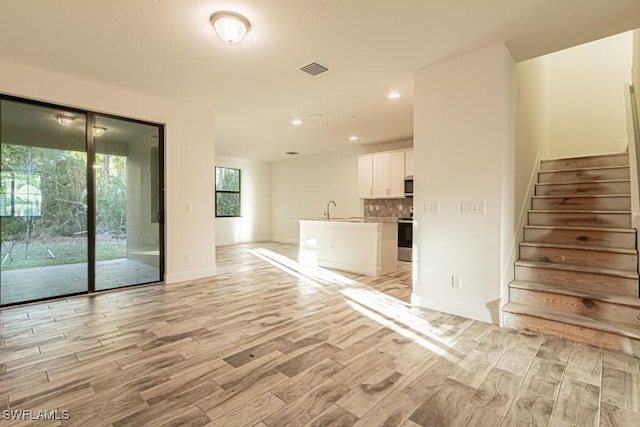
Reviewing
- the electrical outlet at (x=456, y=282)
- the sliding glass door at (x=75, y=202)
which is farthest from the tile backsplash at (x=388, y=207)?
the sliding glass door at (x=75, y=202)

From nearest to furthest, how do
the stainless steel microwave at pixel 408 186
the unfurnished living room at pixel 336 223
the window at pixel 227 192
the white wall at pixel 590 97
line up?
the unfurnished living room at pixel 336 223
the white wall at pixel 590 97
the stainless steel microwave at pixel 408 186
the window at pixel 227 192

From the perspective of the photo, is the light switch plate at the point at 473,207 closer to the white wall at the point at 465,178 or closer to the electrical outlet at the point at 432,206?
the white wall at the point at 465,178

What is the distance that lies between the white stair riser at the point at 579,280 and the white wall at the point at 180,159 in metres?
4.39

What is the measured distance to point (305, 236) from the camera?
6223 millimetres

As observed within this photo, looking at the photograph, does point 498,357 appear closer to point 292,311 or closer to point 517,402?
point 517,402

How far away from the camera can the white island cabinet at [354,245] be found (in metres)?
5.11

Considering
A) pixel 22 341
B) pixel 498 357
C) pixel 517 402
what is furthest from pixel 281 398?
pixel 22 341

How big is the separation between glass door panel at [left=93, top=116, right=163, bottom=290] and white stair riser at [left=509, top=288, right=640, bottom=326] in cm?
469

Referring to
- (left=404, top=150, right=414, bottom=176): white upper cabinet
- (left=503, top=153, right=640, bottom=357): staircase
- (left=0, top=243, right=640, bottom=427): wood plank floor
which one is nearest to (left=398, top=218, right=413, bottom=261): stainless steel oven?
(left=404, top=150, right=414, bottom=176): white upper cabinet

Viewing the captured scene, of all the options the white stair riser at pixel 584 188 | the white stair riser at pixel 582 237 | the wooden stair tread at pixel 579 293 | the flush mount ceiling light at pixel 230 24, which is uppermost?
the flush mount ceiling light at pixel 230 24

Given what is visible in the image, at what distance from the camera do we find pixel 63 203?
12.3 feet

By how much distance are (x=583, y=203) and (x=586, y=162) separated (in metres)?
1.03

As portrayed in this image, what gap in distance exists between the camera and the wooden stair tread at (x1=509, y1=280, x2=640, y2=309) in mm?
2549

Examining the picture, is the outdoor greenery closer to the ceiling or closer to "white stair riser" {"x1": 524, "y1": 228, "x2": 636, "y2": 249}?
the ceiling
